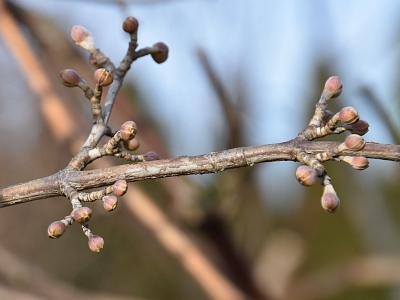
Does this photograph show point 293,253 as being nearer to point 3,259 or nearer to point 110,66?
point 3,259

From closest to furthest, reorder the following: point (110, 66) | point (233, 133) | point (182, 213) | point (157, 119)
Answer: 1. point (110, 66)
2. point (233, 133)
3. point (182, 213)
4. point (157, 119)

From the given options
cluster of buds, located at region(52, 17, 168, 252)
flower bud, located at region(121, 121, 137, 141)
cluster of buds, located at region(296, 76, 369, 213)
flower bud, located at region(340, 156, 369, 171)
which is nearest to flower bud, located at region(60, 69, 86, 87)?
cluster of buds, located at region(52, 17, 168, 252)

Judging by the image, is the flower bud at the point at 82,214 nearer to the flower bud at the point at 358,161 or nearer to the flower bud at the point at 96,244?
the flower bud at the point at 96,244

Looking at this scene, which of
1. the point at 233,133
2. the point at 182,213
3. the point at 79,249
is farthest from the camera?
the point at 79,249

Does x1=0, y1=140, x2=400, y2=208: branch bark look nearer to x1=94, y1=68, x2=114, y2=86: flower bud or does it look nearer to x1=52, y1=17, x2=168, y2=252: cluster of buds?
x1=52, y1=17, x2=168, y2=252: cluster of buds

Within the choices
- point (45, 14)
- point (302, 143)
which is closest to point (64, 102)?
point (45, 14)

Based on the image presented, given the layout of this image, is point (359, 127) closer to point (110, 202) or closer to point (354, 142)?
point (354, 142)
